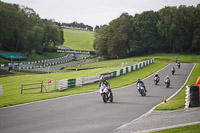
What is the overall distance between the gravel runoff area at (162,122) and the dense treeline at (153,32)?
78957mm

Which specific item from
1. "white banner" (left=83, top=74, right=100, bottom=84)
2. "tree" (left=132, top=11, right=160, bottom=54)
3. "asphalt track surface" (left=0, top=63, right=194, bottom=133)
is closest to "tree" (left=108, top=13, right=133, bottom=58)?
"tree" (left=132, top=11, right=160, bottom=54)

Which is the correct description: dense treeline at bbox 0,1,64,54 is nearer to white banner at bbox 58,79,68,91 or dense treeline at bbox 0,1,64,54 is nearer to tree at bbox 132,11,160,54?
tree at bbox 132,11,160,54

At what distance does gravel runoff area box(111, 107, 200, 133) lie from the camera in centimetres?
1002

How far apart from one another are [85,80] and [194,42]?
6236cm

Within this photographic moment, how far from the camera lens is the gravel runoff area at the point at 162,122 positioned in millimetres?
10023

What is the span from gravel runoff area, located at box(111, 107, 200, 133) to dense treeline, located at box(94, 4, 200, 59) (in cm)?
7896

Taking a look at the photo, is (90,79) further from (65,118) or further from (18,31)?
(18,31)

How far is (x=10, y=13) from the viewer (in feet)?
317

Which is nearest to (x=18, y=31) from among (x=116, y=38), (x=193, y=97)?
(x=116, y=38)

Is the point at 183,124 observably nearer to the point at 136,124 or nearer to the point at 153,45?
the point at 136,124

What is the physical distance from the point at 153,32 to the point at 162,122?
3372 inches

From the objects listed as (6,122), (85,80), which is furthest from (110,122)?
(85,80)

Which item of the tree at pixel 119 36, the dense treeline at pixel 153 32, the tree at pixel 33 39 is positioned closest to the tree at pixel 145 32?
the dense treeline at pixel 153 32

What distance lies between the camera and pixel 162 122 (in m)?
10.9
